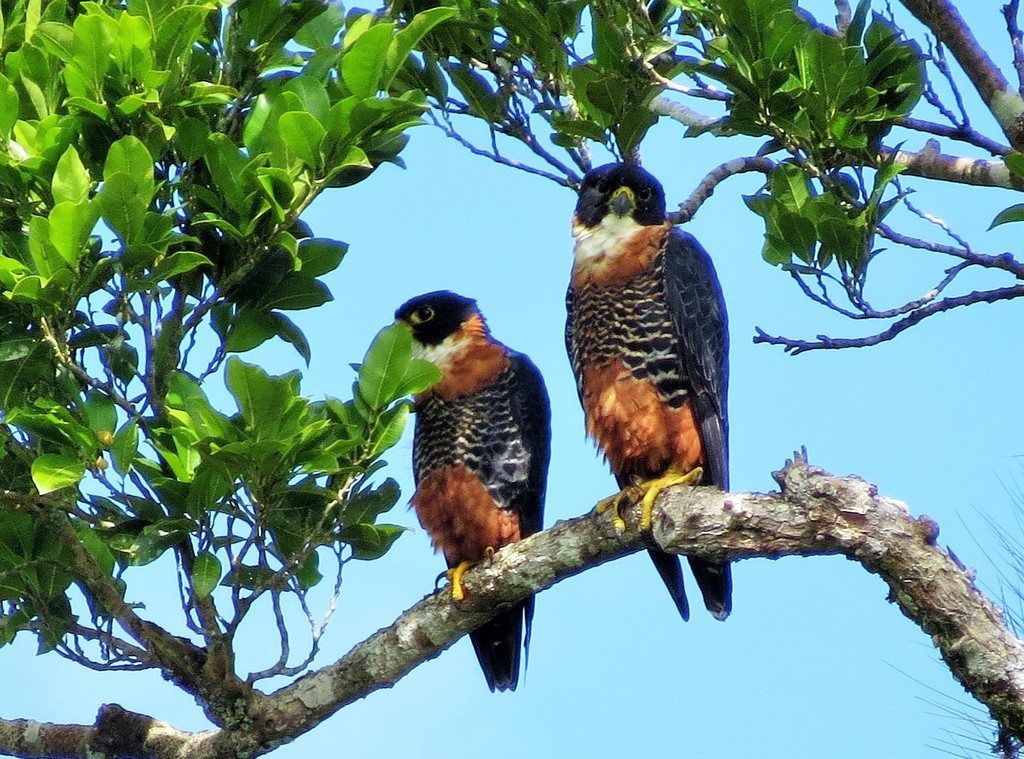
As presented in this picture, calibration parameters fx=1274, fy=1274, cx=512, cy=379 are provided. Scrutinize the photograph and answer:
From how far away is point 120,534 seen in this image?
315 centimetres

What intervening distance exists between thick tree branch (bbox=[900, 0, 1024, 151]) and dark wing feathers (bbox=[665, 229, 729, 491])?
887mm

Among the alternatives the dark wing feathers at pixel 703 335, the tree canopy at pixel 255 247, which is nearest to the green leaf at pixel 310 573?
the tree canopy at pixel 255 247

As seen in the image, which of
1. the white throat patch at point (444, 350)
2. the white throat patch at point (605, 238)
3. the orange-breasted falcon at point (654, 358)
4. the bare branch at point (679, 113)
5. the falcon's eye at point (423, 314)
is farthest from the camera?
the falcon's eye at point (423, 314)

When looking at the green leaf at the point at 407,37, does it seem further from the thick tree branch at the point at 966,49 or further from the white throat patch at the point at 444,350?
the thick tree branch at the point at 966,49

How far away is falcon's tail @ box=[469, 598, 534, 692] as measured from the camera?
3861mm

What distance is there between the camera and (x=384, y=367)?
9.68ft

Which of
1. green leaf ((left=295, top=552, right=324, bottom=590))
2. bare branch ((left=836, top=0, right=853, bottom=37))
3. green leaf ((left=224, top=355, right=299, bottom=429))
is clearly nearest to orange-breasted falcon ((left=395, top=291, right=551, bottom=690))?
green leaf ((left=295, top=552, right=324, bottom=590))

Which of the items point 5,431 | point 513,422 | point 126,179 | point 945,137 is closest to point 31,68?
point 126,179

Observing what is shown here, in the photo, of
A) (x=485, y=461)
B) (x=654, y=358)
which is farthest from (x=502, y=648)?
(x=654, y=358)

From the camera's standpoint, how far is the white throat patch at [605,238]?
3.80m

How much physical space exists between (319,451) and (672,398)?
112 centimetres

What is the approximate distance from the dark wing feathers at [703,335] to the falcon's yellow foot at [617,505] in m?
0.35

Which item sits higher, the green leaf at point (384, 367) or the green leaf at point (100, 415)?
the green leaf at point (100, 415)

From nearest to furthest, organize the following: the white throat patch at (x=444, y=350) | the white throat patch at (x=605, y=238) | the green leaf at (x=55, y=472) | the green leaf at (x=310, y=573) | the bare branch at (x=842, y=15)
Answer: the green leaf at (x=55, y=472) < the green leaf at (x=310, y=573) < the bare branch at (x=842, y=15) < the white throat patch at (x=605, y=238) < the white throat patch at (x=444, y=350)
